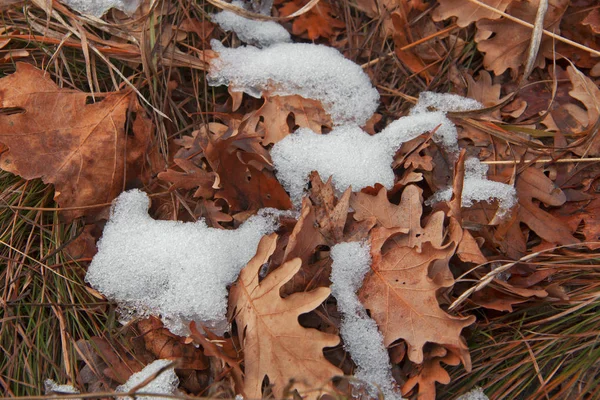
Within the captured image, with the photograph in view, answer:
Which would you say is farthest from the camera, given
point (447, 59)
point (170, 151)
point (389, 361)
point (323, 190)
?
point (447, 59)

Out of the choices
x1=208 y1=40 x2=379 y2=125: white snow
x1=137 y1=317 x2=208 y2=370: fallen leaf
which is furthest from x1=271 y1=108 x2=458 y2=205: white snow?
x1=137 y1=317 x2=208 y2=370: fallen leaf

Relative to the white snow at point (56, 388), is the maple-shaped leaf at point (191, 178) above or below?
above

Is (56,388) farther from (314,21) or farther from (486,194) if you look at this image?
(314,21)

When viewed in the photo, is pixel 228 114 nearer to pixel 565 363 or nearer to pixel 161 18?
pixel 161 18

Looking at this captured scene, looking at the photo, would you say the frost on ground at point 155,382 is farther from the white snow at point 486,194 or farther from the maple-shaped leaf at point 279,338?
the white snow at point 486,194

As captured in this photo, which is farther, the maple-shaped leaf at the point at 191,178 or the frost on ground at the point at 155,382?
the maple-shaped leaf at the point at 191,178

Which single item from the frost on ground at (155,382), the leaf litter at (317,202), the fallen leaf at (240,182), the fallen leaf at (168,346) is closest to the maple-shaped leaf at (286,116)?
the leaf litter at (317,202)

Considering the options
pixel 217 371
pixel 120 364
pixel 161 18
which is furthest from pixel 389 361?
pixel 161 18
